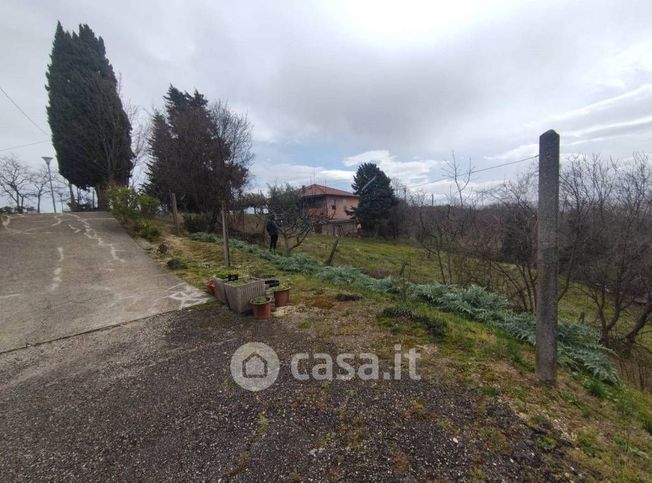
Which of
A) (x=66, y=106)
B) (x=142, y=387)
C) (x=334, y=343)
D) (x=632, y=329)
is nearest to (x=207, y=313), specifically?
(x=142, y=387)

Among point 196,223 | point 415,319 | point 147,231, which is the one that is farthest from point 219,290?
point 196,223

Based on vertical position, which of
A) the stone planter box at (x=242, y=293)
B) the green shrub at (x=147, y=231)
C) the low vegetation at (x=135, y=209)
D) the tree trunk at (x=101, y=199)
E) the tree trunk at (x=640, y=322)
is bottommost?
the tree trunk at (x=640, y=322)

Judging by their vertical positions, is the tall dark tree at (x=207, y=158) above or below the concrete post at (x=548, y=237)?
above

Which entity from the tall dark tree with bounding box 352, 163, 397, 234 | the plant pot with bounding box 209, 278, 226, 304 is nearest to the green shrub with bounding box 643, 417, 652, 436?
the plant pot with bounding box 209, 278, 226, 304

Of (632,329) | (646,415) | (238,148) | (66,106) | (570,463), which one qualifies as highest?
(66,106)

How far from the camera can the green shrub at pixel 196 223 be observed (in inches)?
489

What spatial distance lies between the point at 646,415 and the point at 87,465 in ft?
15.1

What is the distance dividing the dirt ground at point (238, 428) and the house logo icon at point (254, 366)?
98 millimetres

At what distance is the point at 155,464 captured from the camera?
1.84m

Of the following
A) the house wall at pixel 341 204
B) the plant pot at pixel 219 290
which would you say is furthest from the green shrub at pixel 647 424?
the house wall at pixel 341 204

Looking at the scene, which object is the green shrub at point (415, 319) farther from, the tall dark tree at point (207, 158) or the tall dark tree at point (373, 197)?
the tall dark tree at point (373, 197)

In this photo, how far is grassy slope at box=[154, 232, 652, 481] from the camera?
1.99 meters

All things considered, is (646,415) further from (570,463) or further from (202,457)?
(202,457)

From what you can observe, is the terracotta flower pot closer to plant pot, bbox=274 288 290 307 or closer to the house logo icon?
plant pot, bbox=274 288 290 307
